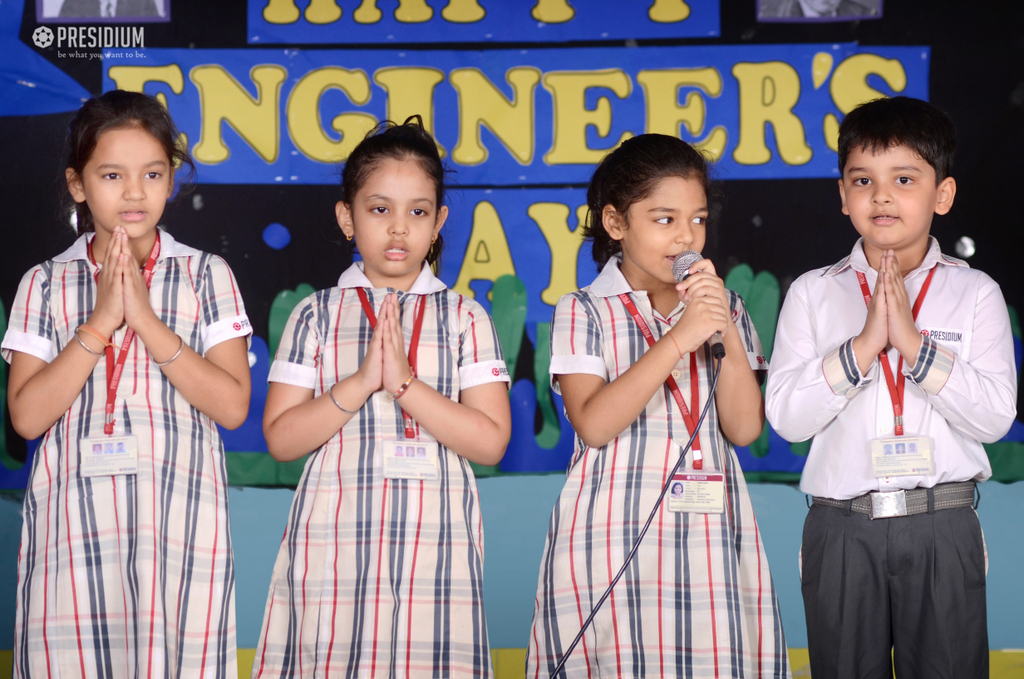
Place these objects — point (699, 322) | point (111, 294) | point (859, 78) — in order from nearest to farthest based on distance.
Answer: point (699, 322) → point (111, 294) → point (859, 78)

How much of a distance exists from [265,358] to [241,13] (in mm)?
1138

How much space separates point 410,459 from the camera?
203 centimetres

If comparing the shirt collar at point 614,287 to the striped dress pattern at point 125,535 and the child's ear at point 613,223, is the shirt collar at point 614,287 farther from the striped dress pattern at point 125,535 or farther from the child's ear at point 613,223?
the striped dress pattern at point 125,535

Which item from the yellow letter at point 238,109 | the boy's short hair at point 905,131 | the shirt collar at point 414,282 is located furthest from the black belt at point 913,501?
the yellow letter at point 238,109

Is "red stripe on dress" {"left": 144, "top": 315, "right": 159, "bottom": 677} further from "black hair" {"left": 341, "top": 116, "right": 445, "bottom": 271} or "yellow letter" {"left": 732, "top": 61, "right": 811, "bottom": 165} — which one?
"yellow letter" {"left": 732, "top": 61, "right": 811, "bottom": 165}

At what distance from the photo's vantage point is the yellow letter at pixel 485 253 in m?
3.17

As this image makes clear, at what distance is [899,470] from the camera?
2006mm

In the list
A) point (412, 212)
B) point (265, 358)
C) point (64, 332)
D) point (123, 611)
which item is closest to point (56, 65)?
point (265, 358)

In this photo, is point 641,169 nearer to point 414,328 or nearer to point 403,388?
point 414,328

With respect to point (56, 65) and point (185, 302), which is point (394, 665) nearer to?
point (185, 302)

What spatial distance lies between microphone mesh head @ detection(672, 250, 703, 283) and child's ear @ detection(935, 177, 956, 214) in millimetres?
633

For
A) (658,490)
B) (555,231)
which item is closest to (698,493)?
(658,490)

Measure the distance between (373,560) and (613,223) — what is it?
0.92 metres

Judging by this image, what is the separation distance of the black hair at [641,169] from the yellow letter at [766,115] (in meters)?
0.99
